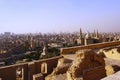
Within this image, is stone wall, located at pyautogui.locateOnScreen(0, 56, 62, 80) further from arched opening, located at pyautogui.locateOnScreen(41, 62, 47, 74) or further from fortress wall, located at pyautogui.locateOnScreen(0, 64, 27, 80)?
arched opening, located at pyautogui.locateOnScreen(41, 62, 47, 74)

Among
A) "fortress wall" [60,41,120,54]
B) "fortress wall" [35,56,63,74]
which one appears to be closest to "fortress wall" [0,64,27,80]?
A: "fortress wall" [35,56,63,74]

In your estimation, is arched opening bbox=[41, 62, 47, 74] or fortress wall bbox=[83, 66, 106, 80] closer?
fortress wall bbox=[83, 66, 106, 80]

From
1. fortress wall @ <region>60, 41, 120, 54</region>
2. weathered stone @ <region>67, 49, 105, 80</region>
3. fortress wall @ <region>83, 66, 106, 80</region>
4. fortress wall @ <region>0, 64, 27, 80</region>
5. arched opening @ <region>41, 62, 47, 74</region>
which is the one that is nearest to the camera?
fortress wall @ <region>83, 66, 106, 80</region>

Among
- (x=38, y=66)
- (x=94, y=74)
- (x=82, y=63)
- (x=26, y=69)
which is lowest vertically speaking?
(x=26, y=69)

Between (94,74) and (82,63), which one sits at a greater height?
(82,63)

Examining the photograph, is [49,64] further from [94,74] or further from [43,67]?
[94,74]

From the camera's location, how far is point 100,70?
7.11 m

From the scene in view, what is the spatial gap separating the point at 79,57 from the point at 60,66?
5.49 feet

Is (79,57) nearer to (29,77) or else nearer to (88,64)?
(88,64)

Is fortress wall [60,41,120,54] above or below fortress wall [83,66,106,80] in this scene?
above

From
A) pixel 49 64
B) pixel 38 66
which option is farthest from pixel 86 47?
pixel 38 66

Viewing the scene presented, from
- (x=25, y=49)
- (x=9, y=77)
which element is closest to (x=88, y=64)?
(x=9, y=77)

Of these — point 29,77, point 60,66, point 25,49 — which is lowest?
point 25,49

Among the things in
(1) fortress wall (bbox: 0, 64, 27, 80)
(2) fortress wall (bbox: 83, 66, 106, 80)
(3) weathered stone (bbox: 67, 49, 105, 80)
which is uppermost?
(3) weathered stone (bbox: 67, 49, 105, 80)
